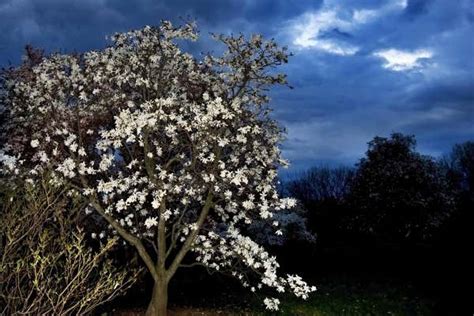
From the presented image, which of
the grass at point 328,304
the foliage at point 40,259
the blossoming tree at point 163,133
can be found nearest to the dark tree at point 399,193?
the grass at point 328,304

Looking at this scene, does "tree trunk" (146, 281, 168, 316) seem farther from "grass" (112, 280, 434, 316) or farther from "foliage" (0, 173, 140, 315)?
"foliage" (0, 173, 140, 315)

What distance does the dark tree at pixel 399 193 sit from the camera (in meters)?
43.6

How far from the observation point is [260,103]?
727 inches

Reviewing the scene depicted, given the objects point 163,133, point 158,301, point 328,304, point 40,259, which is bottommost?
point 328,304

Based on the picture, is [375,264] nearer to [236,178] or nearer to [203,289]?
[203,289]

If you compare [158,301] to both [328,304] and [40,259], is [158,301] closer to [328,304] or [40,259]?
[328,304]

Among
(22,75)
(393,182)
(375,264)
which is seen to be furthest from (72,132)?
(393,182)

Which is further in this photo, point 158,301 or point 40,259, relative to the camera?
point 158,301

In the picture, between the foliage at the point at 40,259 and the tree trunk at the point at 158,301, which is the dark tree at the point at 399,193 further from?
the foliage at the point at 40,259

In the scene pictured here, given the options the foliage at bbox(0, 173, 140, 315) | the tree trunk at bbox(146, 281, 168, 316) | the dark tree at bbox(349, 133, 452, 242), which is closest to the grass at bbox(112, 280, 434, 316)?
the tree trunk at bbox(146, 281, 168, 316)

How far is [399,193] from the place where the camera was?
4391 centimetres

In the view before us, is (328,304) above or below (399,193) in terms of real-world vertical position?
below

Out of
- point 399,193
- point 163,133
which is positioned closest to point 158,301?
point 163,133

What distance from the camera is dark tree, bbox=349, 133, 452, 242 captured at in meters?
43.6
